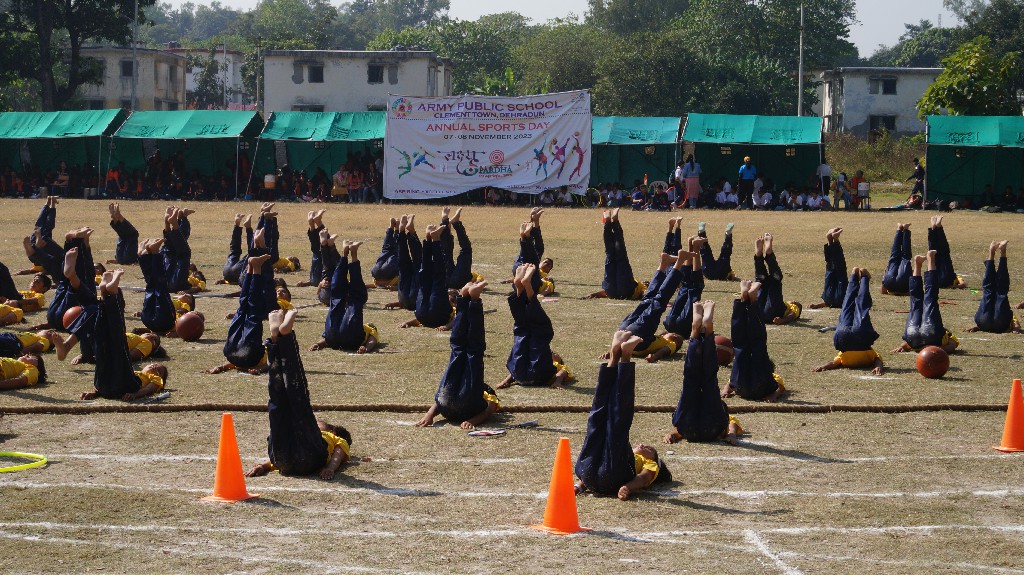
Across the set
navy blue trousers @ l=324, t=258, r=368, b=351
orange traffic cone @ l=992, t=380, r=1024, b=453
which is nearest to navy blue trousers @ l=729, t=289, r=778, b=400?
orange traffic cone @ l=992, t=380, r=1024, b=453

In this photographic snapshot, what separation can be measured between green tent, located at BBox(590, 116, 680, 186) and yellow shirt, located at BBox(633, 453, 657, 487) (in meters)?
32.1

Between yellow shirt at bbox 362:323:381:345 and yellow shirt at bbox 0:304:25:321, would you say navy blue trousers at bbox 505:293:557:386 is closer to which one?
yellow shirt at bbox 362:323:381:345

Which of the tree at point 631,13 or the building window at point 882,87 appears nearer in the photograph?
the building window at point 882,87

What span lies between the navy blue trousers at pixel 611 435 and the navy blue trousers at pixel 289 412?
2.21 meters

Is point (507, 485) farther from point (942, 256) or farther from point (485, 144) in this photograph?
point (485, 144)

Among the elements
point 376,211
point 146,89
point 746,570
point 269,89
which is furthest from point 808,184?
point 146,89

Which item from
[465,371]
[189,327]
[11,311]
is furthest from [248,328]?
[11,311]

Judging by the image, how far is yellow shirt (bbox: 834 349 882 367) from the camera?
46.9 feet

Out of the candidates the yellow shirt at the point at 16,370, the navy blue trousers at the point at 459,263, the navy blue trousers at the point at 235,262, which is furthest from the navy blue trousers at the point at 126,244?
the yellow shirt at the point at 16,370

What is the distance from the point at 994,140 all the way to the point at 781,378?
2804cm

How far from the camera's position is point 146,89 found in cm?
8394

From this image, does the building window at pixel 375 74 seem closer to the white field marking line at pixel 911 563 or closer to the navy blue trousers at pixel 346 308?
the navy blue trousers at pixel 346 308

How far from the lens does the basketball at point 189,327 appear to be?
15812 millimetres

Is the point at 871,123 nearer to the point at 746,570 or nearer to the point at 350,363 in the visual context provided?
the point at 350,363
